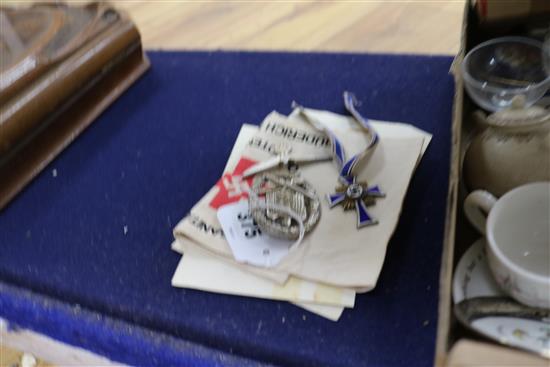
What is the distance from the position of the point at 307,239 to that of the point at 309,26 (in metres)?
0.54

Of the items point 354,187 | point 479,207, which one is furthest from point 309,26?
point 479,207

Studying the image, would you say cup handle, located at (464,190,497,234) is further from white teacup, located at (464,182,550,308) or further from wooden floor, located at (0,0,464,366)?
wooden floor, located at (0,0,464,366)

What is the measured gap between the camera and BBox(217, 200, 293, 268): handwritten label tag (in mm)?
562

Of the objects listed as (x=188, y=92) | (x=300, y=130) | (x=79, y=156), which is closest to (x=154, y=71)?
(x=188, y=92)

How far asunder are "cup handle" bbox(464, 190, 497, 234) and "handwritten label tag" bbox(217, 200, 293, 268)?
172 millimetres

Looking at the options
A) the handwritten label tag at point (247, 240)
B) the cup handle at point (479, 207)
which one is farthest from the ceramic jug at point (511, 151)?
the handwritten label tag at point (247, 240)

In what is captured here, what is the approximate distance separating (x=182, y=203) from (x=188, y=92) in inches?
9.1

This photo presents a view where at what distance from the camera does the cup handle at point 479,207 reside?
474mm

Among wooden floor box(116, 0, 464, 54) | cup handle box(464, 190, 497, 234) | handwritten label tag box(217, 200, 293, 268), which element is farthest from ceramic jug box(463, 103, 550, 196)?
wooden floor box(116, 0, 464, 54)

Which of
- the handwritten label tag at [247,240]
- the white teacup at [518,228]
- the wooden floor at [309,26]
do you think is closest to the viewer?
the white teacup at [518,228]

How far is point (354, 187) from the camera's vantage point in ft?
1.95

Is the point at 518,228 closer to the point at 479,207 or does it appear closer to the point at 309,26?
the point at 479,207

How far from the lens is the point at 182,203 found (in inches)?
26.0

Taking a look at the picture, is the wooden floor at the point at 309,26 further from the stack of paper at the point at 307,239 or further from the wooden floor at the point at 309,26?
the stack of paper at the point at 307,239
